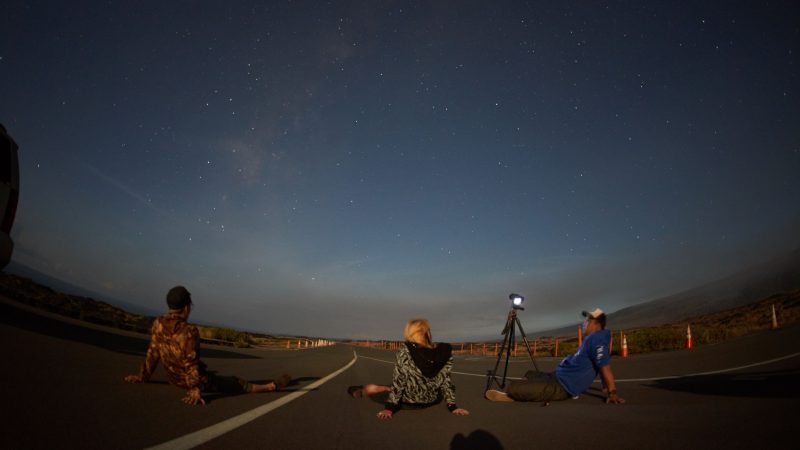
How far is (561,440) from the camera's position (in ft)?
11.7

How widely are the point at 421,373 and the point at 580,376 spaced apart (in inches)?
103

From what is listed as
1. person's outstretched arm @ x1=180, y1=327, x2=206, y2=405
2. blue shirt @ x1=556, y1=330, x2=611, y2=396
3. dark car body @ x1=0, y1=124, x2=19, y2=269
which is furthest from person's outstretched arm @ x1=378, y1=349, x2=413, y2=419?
dark car body @ x1=0, y1=124, x2=19, y2=269

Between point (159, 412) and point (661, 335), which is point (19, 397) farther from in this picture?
point (661, 335)

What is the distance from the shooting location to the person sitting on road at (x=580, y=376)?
543 centimetres

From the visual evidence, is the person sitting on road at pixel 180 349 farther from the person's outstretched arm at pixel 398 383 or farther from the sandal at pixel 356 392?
the person's outstretched arm at pixel 398 383

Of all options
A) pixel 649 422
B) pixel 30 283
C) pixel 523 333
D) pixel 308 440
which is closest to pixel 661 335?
pixel 523 333

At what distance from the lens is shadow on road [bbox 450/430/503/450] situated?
3283 mm

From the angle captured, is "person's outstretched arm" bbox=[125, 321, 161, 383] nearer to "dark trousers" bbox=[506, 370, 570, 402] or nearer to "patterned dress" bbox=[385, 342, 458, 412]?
"patterned dress" bbox=[385, 342, 458, 412]

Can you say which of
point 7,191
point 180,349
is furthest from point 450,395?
point 7,191

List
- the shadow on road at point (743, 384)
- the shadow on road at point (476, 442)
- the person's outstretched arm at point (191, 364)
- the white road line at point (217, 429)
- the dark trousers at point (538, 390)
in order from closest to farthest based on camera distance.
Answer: the white road line at point (217, 429)
the shadow on road at point (476, 442)
the person's outstretched arm at point (191, 364)
the shadow on road at point (743, 384)
the dark trousers at point (538, 390)

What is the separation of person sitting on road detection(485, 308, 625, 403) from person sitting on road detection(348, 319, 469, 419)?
146cm

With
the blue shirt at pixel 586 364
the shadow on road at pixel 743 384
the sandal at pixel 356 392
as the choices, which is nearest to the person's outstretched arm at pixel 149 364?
the sandal at pixel 356 392

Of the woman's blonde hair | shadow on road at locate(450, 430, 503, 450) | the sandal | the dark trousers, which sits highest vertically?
the woman's blonde hair

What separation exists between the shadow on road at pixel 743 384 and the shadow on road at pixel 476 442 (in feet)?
15.5
